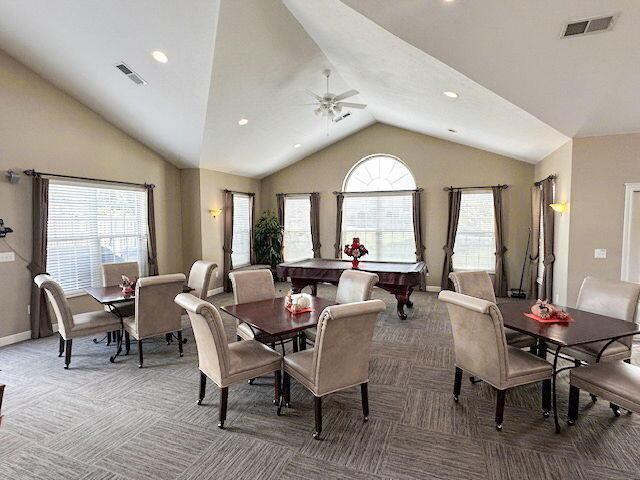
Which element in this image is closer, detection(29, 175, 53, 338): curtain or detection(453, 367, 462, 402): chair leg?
detection(453, 367, 462, 402): chair leg

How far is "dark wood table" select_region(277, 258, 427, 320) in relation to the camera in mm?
5191

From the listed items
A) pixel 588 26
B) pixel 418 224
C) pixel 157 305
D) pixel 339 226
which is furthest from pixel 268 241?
pixel 588 26

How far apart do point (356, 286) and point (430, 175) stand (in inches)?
184

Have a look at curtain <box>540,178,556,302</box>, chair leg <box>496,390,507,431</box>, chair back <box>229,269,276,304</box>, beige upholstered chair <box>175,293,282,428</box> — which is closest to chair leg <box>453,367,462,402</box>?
chair leg <box>496,390,507,431</box>

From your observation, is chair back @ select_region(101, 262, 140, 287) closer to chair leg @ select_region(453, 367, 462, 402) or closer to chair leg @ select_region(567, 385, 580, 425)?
chair leg @ select_region(453, 367, 462, 402)

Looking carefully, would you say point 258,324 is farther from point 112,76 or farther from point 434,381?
point 112,76

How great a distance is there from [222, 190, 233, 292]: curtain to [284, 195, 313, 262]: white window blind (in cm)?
163

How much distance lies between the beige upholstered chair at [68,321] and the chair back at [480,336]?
3.66m

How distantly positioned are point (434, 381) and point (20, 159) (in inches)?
222

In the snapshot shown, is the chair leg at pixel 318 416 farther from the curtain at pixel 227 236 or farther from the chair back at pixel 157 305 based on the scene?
the curtain at pixel 227 236

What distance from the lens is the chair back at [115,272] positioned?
16.0 feet

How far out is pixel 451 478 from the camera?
2.20 metres

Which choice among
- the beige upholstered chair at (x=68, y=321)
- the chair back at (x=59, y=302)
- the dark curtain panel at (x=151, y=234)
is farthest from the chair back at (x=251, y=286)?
the dark curtain panel at (x=151, y=234)

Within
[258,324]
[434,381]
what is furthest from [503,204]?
[258,324]
